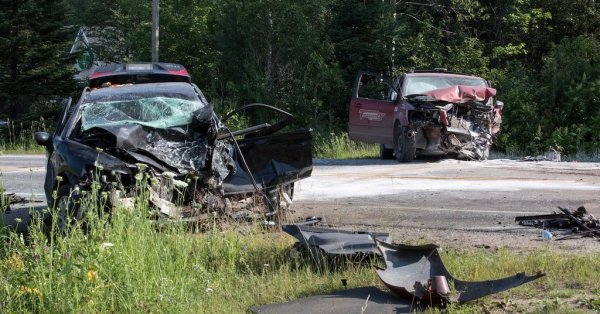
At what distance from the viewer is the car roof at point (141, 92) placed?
10.1 meters

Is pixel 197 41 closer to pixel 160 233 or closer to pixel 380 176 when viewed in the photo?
pixel 380 176

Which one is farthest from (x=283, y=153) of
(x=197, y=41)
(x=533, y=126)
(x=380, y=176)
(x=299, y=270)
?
(x=197, y=41)

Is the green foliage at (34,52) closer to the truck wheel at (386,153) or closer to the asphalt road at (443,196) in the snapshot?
the asphalt road at (443,196)

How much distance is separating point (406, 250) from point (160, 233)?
210cm

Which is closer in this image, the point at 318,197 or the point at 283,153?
the point at 283,153

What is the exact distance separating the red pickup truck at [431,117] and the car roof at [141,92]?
296 inches

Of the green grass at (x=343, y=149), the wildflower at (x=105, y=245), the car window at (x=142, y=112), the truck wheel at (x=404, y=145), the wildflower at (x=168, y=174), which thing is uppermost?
the car window at (x=142, y=112)

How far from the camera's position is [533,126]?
77.3ft

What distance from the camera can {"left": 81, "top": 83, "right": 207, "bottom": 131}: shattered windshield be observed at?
9.53m

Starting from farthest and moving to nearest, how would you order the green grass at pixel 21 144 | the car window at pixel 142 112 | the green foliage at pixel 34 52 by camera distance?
the green foliage at pixel 34 52, the green grass at pixel 21 144, the car window at pixel 142 112

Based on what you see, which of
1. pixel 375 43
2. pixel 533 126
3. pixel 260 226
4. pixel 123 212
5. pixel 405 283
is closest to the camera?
pixel 405 283

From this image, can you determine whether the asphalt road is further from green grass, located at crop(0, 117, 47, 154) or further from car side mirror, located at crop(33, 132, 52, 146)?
green grass, located at crop(0, 117, 47, 154)

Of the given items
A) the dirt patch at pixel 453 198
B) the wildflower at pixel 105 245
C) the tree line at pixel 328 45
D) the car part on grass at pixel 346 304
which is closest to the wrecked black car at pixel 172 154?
the dirt patch at pixel 453 198

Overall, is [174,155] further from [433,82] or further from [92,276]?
[433,82]
